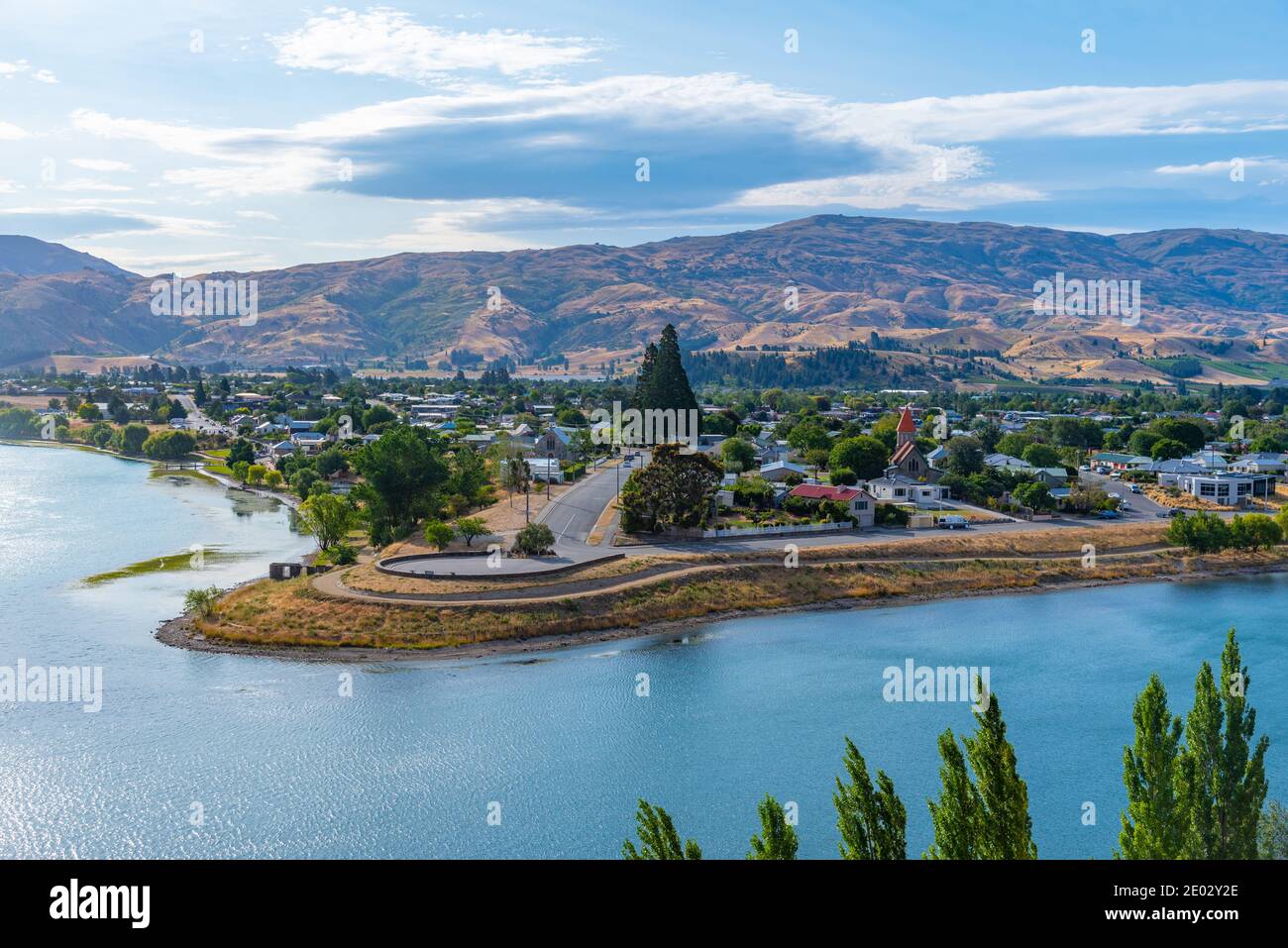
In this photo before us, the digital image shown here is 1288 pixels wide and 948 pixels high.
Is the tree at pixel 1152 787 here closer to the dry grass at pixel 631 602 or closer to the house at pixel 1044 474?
the dry grass at pixel 631 602

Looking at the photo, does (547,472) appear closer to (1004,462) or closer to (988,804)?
(1004,462)

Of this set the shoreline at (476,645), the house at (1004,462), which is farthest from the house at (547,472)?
the house at (1004,462)

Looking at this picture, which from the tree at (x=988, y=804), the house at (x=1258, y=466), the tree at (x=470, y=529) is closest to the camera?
the tree at (x=988, y=804)

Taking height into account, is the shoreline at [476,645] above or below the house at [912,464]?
below

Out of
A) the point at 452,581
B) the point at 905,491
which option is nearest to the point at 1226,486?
the point at 905,491

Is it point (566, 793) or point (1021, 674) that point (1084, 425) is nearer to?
point (1021, 674)

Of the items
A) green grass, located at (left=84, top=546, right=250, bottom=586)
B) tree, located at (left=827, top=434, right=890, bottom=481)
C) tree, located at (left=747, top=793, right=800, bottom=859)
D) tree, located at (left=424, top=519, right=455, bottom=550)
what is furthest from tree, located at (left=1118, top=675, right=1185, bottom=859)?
tree, located at (left=827, top=434, right=890, bottom=481)
